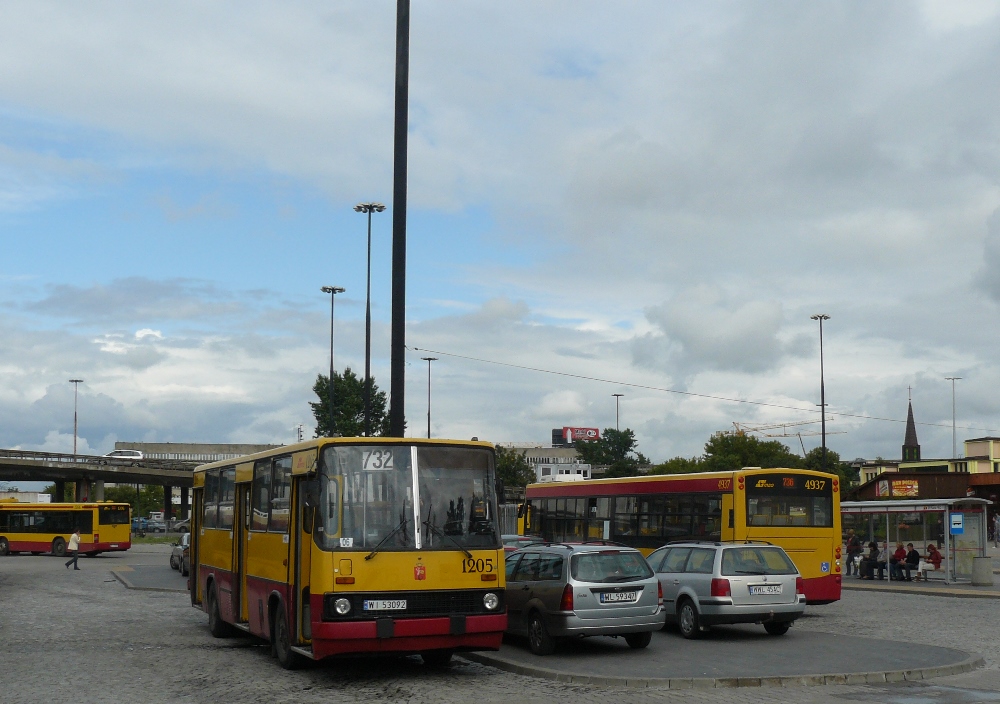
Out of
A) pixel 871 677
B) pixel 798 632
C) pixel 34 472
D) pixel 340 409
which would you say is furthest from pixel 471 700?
pixel 34 472

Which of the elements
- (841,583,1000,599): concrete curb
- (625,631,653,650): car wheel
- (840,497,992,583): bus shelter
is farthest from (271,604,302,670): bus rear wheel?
(840,497,992,583): bus shelter

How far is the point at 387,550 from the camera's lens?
1313 centimetres

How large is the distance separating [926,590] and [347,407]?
4941 centimetres

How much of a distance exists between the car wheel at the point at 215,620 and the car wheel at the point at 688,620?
745 centimetres

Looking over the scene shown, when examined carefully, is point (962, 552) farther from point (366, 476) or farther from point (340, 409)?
point (340, 409)

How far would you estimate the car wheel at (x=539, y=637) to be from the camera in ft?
52.2

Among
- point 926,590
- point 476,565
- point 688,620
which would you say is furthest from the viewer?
point 926,590

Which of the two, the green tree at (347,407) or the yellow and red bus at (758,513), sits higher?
the green tree at (347,407)

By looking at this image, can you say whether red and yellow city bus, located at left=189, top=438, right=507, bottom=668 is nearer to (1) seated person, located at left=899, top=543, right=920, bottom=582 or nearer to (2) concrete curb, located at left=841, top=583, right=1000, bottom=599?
(2) concrete curb, located at left=841, top=583, right=1000, bottom=599

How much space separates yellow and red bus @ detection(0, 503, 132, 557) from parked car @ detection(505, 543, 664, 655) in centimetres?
4758

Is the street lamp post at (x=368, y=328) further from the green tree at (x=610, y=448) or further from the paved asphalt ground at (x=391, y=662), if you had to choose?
the green tree at (x=610, y=448)

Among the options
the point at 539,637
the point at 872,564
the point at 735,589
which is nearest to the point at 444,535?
the point at 539,637

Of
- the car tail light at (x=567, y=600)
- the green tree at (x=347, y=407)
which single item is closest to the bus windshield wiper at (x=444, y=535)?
the car tail light at (x=567, y=600)

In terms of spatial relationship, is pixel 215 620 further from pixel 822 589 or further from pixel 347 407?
pixel 347 407
